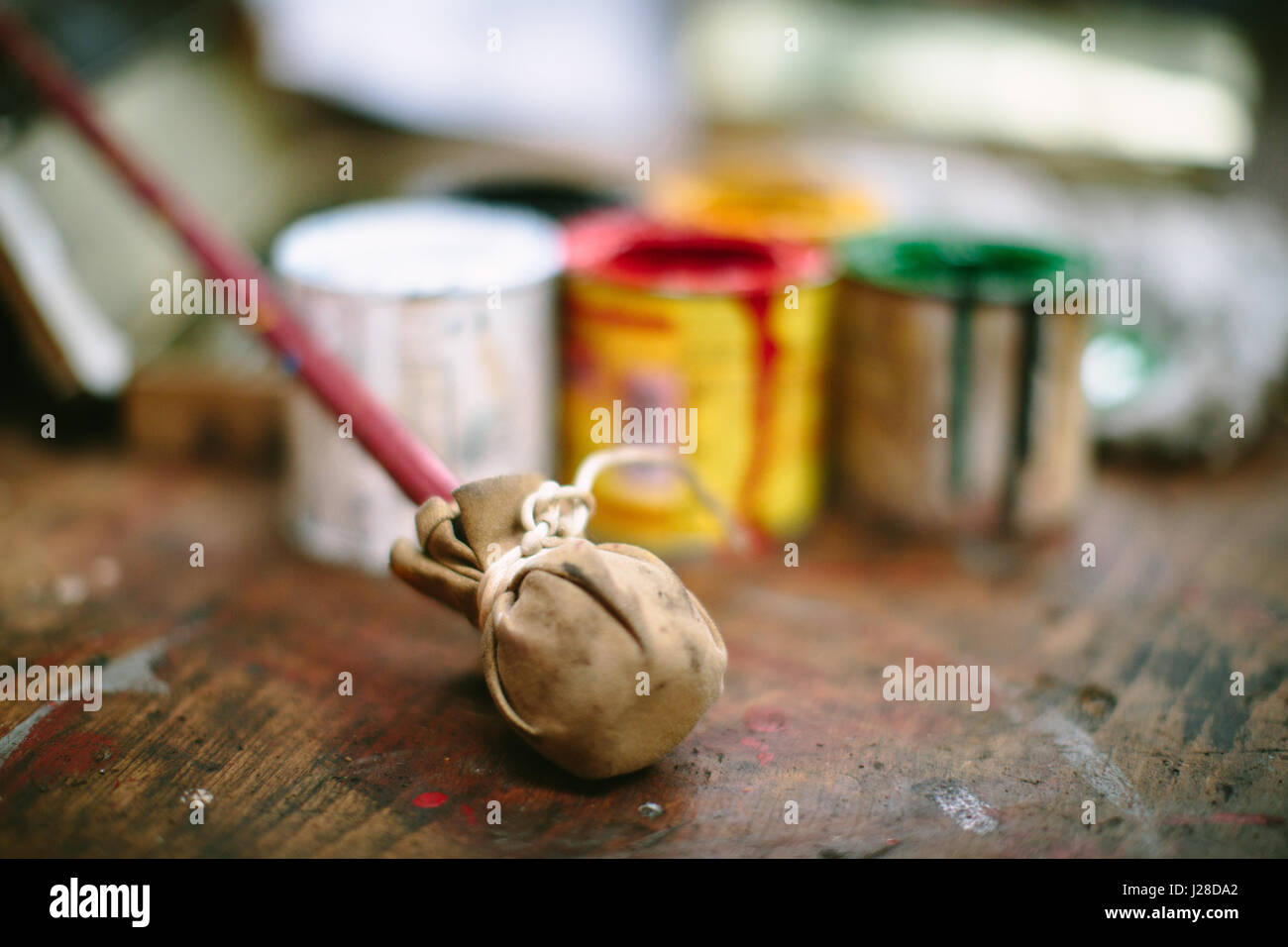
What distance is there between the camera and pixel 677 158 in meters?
3.31

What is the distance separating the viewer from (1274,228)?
259 centimetres

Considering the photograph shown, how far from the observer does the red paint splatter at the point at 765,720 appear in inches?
58.9

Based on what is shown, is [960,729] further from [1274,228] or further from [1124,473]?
[1274,228]

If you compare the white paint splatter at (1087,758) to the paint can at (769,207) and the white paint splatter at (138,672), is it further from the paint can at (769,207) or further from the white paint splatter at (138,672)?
the white paint splatter at (138,672)

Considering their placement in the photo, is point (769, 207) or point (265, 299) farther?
point (769, 207)

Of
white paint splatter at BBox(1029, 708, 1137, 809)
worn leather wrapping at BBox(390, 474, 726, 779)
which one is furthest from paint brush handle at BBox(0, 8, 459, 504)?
white paint splatter at BBox(1029, 708, 1137, 809)

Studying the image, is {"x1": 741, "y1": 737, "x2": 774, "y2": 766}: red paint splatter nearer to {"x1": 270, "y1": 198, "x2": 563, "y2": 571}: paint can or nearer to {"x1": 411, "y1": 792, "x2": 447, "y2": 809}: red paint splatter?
{"x1": 411, "y1": 792, "x2": 447, "y2": 809}: red paint splatter

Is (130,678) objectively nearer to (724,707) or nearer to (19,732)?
(19,732)

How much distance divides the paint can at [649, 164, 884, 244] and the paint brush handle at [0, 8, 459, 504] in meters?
0.80

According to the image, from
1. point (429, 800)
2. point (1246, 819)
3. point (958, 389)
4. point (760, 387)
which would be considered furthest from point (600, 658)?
point (958, 389)

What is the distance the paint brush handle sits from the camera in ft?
5.02

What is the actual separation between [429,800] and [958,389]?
1.14 meters

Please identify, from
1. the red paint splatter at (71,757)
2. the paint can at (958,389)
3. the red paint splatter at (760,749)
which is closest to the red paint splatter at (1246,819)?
the red paint splatter at (760,749)

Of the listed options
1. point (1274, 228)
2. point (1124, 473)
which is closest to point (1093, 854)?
point (1124, 473)
